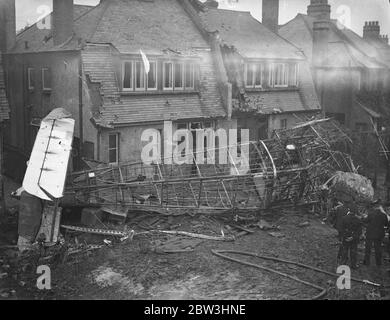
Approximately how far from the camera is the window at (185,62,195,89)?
26.0 m

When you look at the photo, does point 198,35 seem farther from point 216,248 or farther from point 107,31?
point 216,248

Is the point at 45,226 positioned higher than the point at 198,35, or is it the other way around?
the point at 198,35

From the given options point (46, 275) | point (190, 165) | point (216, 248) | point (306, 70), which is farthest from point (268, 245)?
point (306, 70)

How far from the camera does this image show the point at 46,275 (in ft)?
46.1

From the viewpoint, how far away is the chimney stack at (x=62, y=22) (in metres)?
23.6

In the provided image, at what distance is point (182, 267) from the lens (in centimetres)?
1467

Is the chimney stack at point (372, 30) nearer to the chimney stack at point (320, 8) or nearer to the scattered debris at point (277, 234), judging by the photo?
Result: the chimney stack at point (320, 8)

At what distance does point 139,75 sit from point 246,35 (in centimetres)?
1070

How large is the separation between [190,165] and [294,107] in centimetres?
1022

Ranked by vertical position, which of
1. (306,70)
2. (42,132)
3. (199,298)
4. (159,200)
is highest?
(306,70)

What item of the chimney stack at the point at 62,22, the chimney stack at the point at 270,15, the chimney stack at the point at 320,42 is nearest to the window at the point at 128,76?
the chimney stack at the point at 62,22

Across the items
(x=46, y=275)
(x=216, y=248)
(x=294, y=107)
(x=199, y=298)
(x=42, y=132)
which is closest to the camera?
(x=199, y=298)

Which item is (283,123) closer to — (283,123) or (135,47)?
(283,123)

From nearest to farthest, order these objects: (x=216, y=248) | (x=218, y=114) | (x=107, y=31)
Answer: (x=216, y=248)
(x=107, y=31)
(x=218, y=114)
